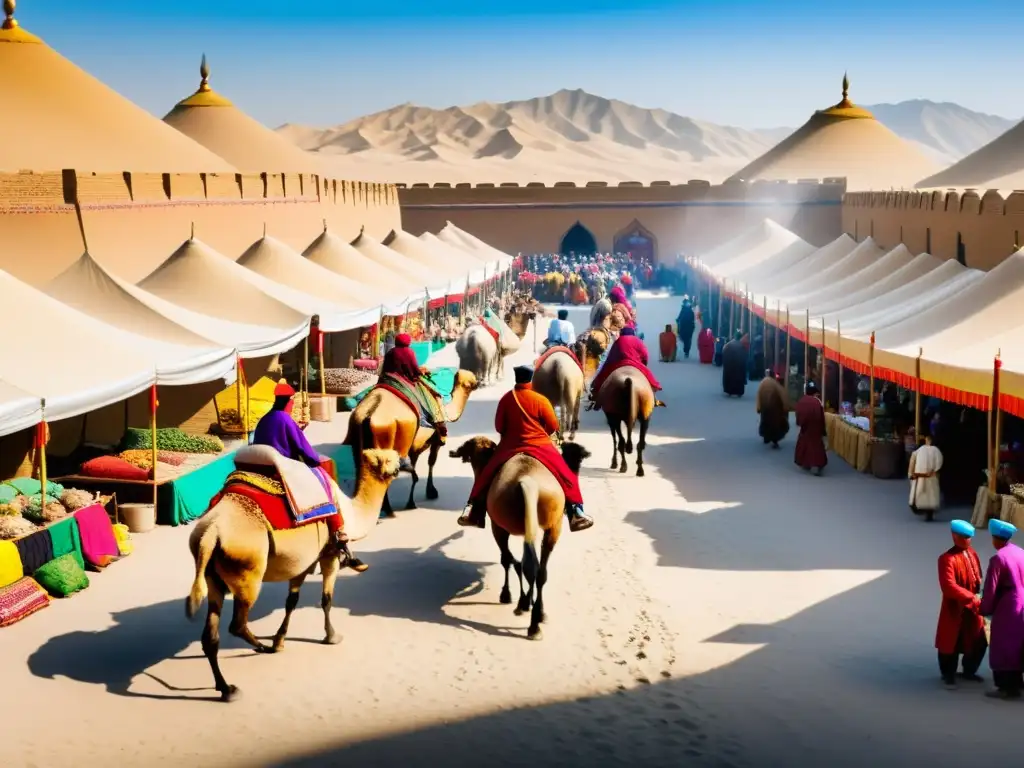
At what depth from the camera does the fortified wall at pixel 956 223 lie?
16.8 metres

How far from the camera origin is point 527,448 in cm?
894

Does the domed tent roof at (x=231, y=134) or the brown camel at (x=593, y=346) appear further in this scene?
the domed tent roof at (x=231, y=134)

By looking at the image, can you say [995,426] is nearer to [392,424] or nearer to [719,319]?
[392,424]

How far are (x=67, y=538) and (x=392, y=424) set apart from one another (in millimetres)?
2853

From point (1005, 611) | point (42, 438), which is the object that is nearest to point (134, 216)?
point (42, 438)

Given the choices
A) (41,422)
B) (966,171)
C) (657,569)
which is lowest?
(657,569)

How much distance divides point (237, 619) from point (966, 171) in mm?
29985

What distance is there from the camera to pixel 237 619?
7691mm

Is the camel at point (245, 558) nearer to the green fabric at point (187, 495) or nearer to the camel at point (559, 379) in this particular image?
the green fabric at point (187, 495)

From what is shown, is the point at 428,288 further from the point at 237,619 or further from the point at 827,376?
the point at 237,619

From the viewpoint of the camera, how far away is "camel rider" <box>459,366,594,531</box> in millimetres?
8930

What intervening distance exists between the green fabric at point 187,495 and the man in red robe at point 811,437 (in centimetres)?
637

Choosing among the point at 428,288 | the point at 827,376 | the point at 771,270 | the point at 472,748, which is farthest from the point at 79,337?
the point at 771,270

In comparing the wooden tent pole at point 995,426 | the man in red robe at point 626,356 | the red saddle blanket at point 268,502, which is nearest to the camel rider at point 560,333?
the man in red robe at point 626,356
